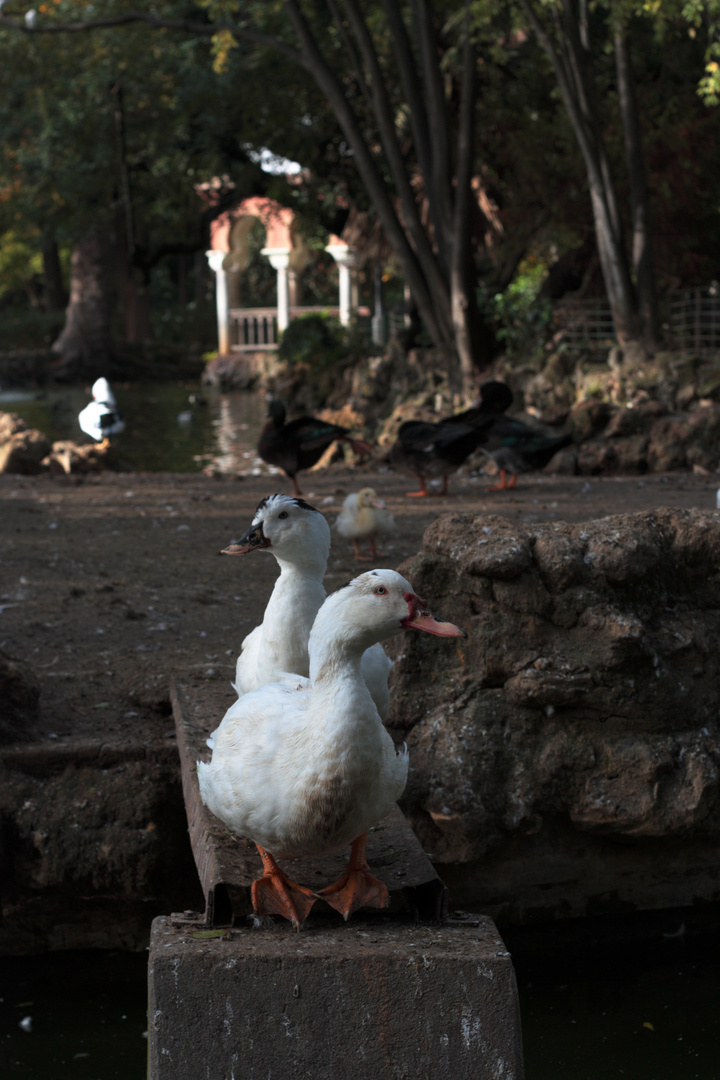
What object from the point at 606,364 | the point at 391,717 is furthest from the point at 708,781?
the point at 606,364

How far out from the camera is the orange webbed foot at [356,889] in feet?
10.3

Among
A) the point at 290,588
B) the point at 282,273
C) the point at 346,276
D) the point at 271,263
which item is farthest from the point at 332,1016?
the point at 271,263

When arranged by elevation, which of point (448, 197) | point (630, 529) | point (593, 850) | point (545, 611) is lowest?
point (593, 850)

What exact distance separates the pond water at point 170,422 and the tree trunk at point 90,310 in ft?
6.33

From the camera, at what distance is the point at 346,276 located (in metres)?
30.3

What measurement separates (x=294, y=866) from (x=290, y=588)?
3.22 ft

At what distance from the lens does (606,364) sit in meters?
15.4

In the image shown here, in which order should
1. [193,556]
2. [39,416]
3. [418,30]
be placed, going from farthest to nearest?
1. [39,416]
2. [418,30]
3. [193,556]

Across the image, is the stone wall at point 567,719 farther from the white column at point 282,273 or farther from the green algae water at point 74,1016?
the white column at point 282,273

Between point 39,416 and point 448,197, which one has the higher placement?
point 448,197

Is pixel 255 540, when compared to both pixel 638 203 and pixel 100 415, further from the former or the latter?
pixel 638 203

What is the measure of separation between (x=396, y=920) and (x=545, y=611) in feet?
5.09

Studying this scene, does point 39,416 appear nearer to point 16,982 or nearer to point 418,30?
point 418,30

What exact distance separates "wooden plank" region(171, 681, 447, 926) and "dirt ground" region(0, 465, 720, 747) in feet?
2.74
